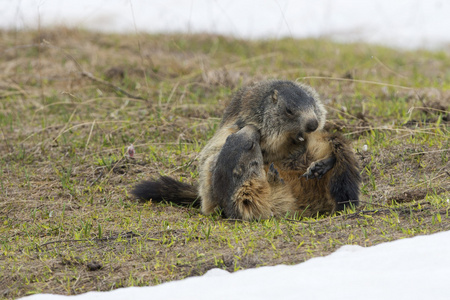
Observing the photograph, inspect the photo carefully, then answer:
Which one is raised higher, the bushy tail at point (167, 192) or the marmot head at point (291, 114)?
the marmot head at point (291, 114)

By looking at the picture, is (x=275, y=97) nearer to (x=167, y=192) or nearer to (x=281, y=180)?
(x=281, y=180)

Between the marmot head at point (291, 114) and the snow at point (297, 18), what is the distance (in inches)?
267

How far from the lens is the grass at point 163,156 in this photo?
3623mm

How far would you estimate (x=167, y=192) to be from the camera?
16.2 ft

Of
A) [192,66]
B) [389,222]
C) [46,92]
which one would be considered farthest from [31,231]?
[192,66]

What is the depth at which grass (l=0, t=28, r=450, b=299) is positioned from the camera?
11.9 feet

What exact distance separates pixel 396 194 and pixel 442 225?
1.02 metres

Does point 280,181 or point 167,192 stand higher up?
point 280,181

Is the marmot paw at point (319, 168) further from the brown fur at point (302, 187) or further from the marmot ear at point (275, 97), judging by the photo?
the marmot ear at point (275, 97)

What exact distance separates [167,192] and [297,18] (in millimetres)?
9455

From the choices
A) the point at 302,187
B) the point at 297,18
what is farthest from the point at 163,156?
the point at 297,18

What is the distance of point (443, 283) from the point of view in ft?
9.19

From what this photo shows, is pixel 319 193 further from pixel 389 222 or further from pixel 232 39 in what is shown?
pixel 232 39

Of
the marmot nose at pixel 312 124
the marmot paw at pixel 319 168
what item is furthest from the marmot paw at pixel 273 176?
the marmot nose at pixel 312 124
